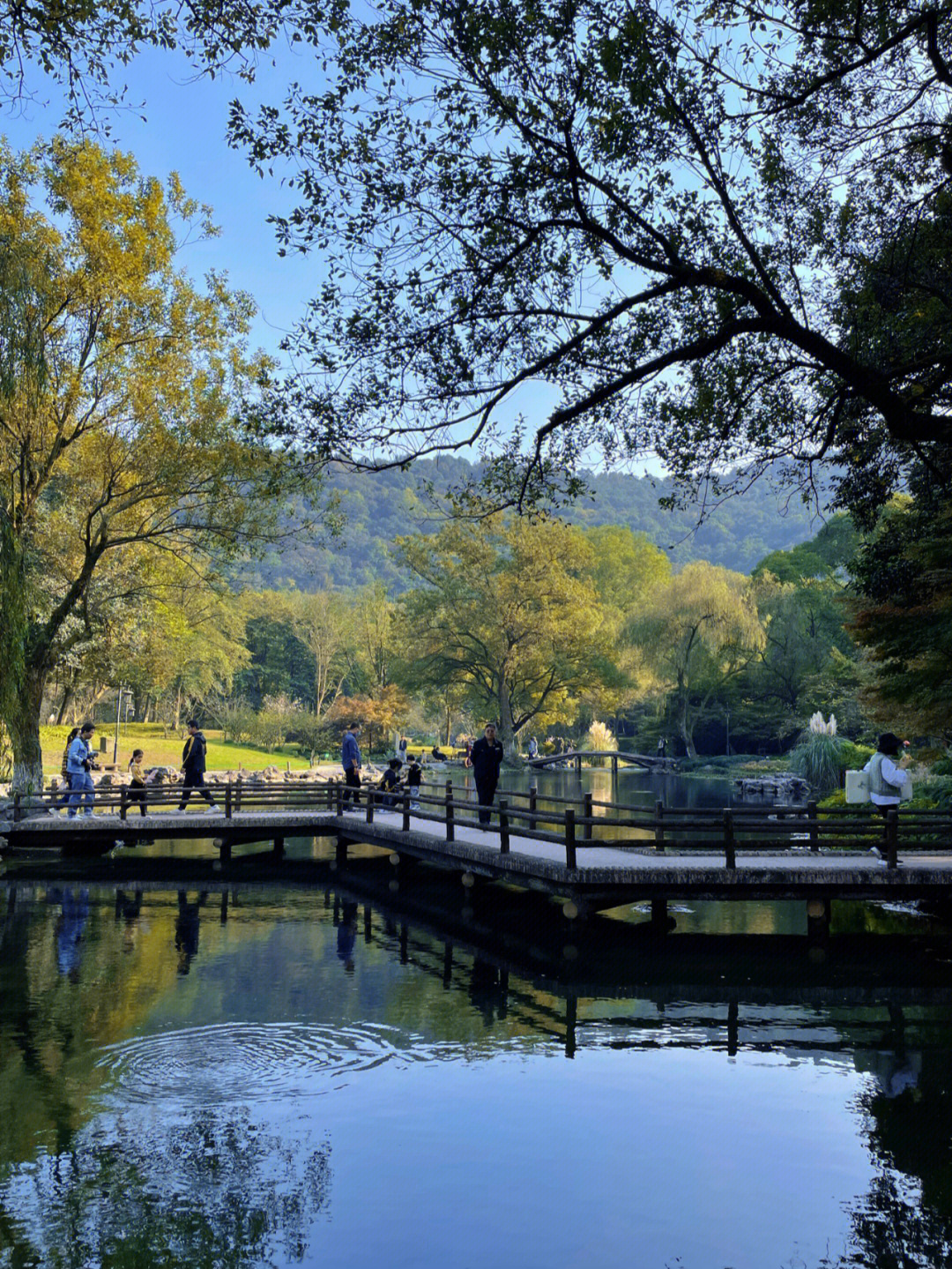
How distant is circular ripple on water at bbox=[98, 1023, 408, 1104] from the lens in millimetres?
8953

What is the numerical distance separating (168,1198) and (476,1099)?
273 centimetres

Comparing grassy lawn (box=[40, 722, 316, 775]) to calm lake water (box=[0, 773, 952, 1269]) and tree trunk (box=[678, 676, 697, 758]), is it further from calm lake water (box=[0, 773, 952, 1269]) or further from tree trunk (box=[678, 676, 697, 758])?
calm lake water (box=[0, 773, 952, 1269])

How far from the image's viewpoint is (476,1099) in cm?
891

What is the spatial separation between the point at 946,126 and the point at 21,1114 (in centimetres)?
1217

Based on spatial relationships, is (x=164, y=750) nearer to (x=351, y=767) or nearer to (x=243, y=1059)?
(x=351, y=767)

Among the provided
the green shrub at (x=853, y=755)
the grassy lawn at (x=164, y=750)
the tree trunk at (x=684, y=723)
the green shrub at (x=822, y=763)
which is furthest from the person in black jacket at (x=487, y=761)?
the tree trunk at (x=684, y=723)

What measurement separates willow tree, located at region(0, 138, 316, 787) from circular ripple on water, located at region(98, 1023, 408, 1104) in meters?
12.9

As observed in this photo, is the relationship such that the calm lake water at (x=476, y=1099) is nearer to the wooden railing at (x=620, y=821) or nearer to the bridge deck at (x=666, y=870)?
the bridge deck at (x=666, y=870)

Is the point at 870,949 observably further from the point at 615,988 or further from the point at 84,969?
the point at 84,969

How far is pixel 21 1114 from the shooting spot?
332 inches

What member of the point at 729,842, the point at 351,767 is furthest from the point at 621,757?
the point at 729,842

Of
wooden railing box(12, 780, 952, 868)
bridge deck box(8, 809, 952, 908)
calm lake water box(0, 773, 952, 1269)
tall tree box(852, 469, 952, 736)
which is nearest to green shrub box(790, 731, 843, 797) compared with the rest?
wooden railing box(12, 780, 952, 868)

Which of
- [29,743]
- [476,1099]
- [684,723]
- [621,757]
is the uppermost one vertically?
[684,723]

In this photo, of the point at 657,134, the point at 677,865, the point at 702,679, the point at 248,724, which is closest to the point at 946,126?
the point at 657,134
